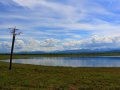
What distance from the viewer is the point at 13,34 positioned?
176ft

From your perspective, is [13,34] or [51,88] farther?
[13,34]

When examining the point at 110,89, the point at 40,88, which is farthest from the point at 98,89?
the point at 40,88

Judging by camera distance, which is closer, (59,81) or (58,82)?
(58,82)

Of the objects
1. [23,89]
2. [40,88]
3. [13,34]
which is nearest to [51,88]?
[40,88]

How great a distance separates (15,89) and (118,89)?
9.28 meters

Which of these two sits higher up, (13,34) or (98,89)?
(13,34)

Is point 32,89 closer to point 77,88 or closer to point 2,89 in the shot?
point 2,89

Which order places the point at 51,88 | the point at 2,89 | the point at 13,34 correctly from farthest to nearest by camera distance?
the point at 13,34
the point at 51,88
the point at 2,89

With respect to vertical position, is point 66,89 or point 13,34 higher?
point 13,34

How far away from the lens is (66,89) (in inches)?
953

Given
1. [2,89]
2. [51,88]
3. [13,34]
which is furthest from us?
[13,34]

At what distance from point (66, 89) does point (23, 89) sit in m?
3.82

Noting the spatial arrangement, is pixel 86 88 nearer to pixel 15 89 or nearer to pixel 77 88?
pixel 77 88

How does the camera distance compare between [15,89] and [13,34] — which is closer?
[15,89]
